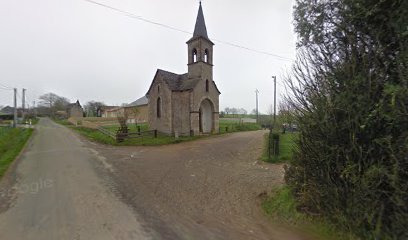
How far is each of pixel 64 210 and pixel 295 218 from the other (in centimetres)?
506

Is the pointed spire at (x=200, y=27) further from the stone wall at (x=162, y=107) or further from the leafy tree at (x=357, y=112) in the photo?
the leafy tree at (x=357, y=112)

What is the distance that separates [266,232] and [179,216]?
183 cm

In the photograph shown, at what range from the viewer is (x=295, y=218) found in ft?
16.2

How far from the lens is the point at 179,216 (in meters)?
5.15

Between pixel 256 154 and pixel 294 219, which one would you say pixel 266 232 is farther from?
pixel 256 154

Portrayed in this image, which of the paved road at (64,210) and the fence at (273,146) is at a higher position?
the fence at (273,146)

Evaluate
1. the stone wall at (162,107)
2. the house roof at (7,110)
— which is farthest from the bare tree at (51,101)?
the stone wall at (162,107)

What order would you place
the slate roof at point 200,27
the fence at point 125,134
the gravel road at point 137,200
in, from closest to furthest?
1. the gravel road at point 137,200
2. the fence at point 125,134
3. the slate roof at point 200,27

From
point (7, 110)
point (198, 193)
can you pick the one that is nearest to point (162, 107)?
point (198, 193)

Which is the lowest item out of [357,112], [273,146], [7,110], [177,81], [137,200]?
[137,200]

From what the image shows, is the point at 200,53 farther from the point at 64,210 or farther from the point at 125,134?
the point at 64,210

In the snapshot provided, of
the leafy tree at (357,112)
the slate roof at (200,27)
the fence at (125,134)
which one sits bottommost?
the fence at (125,134)

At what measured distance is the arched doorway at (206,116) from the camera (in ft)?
80.9

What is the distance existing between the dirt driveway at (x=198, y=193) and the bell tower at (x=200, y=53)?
43.8 ft
